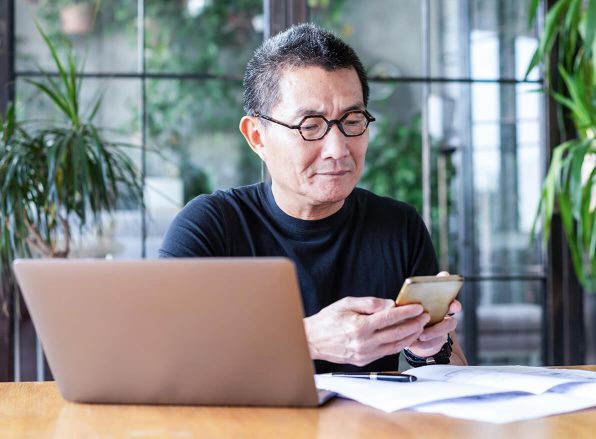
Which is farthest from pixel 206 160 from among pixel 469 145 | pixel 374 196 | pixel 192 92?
pixel 374 196

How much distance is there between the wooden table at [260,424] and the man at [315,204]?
50 cm

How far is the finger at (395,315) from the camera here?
4.20 ft

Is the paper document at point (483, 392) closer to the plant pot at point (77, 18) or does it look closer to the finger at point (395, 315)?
the finger at point (395, 315)

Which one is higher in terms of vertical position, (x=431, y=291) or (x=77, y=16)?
(x=77, y=16)

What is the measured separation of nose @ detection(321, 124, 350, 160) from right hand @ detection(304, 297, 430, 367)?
0.52 meters

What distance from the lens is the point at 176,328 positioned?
1.14 metres

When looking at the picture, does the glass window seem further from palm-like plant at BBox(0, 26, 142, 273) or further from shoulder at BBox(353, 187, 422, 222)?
shoulder at BBox(353, 187, 422, 222)

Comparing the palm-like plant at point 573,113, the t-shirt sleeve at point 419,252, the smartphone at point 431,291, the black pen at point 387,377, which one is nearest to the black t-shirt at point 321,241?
the t-shirt sleeve at point 419,252

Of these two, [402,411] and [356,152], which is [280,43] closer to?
[356,152]

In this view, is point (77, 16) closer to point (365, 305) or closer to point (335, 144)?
point (335, 144)

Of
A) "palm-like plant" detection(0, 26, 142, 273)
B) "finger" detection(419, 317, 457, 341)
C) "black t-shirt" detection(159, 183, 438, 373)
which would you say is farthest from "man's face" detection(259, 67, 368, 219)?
"palm-like plant" detection(0, 26, 142, 273)

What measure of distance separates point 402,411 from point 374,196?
1.03m

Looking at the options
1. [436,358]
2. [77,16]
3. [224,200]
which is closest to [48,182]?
[224,200]

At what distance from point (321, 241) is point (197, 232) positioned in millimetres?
286
